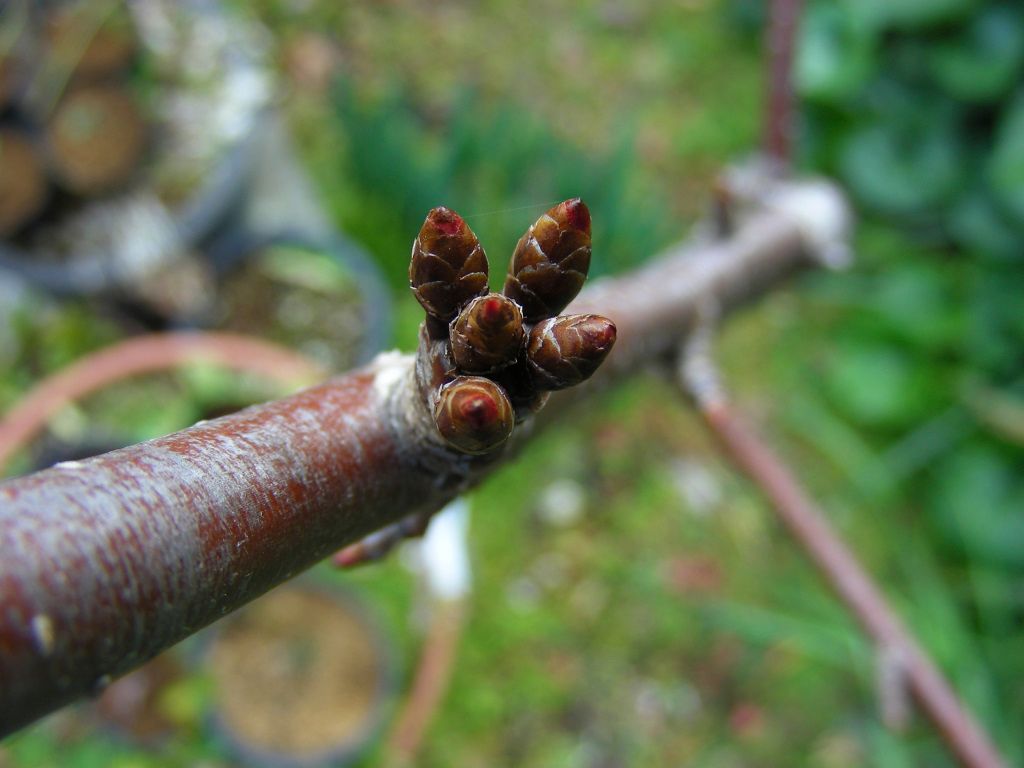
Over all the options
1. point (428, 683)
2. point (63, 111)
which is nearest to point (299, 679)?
point (428, 683)

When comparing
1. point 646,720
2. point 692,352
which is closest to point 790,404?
point 646,720

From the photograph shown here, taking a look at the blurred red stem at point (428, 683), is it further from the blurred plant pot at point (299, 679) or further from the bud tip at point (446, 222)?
the bud tip at point (446, 222)

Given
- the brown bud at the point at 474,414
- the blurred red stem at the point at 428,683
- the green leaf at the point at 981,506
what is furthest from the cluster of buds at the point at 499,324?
the green leaf at the point at 981,506

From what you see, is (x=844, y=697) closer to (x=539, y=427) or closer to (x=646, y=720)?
(x=646, y=720)

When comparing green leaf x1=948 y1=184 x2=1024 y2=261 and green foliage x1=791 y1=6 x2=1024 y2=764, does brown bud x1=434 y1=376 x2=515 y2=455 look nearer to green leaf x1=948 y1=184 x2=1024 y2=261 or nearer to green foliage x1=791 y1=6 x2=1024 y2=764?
green foliage x1=791 y1=6 x2=1024 y2=764

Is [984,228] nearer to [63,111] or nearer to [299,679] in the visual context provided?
[299,679]
